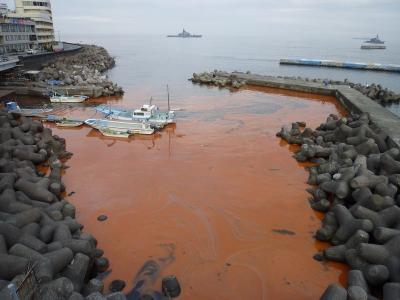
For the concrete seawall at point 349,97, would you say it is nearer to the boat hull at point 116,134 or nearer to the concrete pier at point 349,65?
the boat hull at point 116,134

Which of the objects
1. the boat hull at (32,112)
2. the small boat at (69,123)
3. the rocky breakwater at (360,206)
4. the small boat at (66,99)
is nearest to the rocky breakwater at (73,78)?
the small boat at (66,99)

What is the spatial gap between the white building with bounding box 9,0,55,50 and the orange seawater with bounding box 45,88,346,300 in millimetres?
48470

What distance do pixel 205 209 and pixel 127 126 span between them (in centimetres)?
1197

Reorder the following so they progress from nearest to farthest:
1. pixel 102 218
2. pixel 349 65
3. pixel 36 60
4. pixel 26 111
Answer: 1. pixel 102 218
2. pixel 26 111
3. pixel 36 60
4. pixel 349 65

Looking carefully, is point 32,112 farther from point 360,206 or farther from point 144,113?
point 360,206

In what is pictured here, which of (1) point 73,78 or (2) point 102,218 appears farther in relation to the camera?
(1) point 73,78

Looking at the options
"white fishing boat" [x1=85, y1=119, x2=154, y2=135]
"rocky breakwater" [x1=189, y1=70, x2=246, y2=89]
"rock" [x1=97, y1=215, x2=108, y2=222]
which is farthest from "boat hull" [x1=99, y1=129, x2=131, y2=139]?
"rocky breakwater" [x1=189, y1=70, x2=246, y2=89]

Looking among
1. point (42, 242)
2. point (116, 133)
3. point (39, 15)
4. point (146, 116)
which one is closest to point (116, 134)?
point (116, 133)

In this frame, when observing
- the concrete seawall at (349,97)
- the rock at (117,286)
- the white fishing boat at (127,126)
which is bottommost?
the rock at (117,286)

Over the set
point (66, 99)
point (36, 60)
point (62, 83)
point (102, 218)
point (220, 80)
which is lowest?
point (102, 218)

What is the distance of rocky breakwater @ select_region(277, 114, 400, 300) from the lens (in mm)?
8617

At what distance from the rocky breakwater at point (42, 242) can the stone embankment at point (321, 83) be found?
32122mm

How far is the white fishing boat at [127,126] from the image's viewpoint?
23.2 m

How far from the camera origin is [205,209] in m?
13.4
